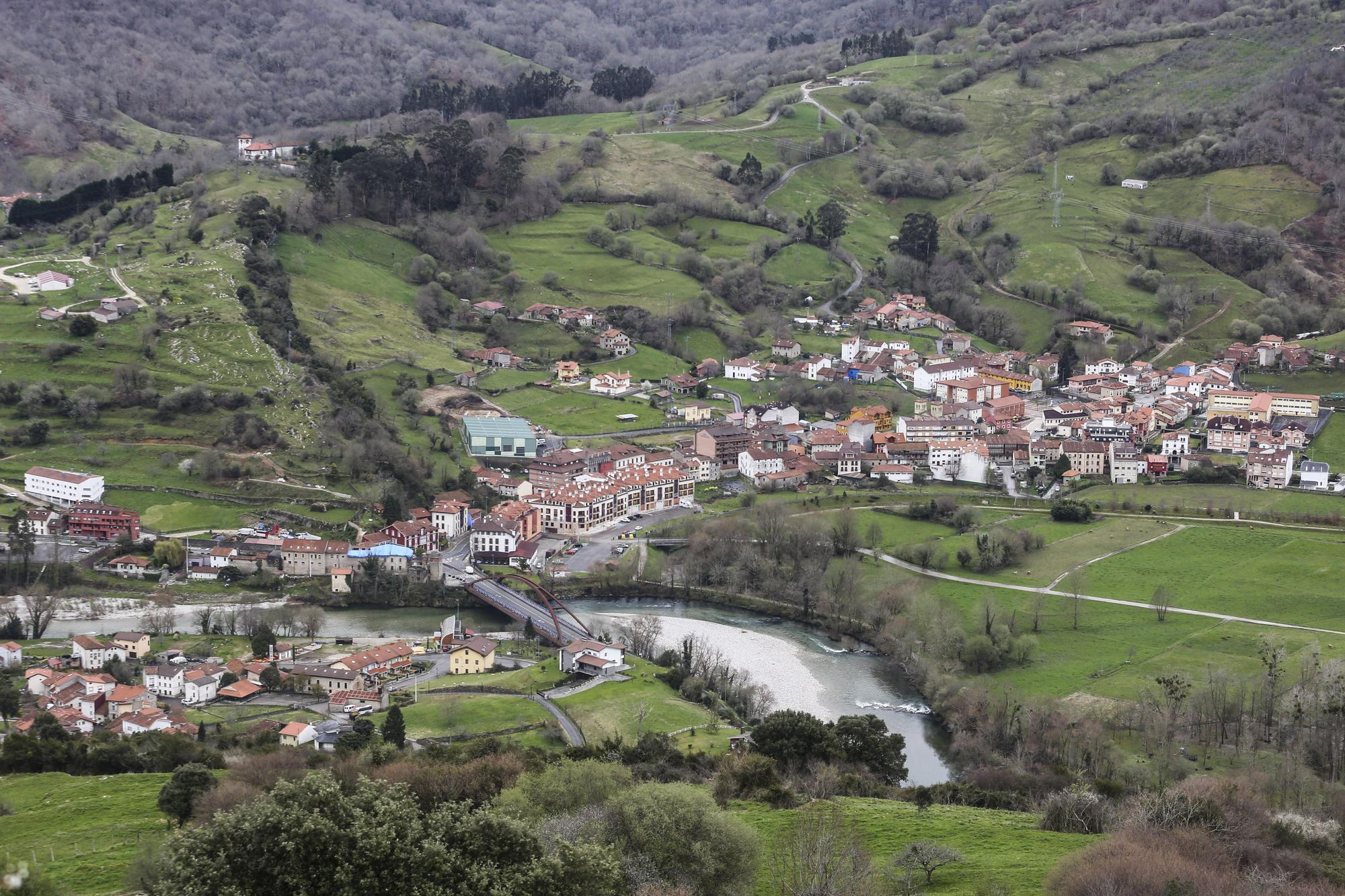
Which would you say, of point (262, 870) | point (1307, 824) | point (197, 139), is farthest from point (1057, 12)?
point (262, 870)

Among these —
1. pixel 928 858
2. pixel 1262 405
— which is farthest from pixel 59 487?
pixel 1262 405

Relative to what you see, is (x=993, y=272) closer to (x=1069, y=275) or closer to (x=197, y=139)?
(x=1069, y=275)

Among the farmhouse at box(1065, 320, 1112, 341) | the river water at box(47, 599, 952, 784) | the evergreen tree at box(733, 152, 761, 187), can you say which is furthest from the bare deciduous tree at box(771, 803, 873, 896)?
the evergreen tree at box(733, 152, 761, 187)

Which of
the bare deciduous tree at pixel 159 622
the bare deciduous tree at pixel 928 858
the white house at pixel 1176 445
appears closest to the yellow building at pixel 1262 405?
the white house at pixel 1176 445

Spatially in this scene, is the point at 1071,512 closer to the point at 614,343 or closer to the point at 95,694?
the point at 614,343

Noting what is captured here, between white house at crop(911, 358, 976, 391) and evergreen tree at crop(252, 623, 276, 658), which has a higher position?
white house at crop(911, 358, 976, 391)

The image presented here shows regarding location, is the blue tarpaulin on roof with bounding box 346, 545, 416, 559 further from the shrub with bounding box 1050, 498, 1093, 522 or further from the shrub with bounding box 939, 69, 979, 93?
the shrub with bounding box 939, 69, 979, 93

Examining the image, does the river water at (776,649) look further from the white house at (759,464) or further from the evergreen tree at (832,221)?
the evergreen tree at (832,221)

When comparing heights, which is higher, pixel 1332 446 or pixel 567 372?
pixel 567 372
